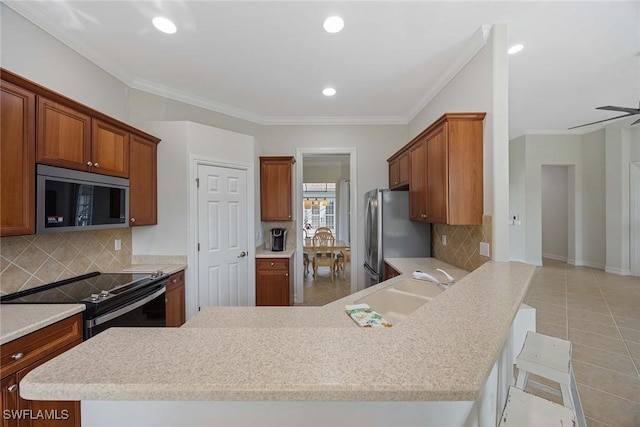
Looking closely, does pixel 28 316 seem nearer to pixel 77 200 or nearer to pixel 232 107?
pixel 77 200

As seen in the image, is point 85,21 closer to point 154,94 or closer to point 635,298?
point 154,94

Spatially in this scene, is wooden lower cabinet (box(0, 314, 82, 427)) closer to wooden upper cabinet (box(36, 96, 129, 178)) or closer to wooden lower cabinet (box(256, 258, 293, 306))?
wooden upper cabinet (box(36, 96, 129, 178))

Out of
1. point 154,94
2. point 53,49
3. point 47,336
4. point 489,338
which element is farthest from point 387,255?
point 53,49

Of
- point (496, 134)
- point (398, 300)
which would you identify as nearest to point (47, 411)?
point (398, 300)

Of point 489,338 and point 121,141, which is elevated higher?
point 121,141

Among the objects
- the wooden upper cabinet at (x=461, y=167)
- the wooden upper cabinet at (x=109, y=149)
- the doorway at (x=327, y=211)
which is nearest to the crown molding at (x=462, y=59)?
the wooden upper cabinet at (x=461, y=167)

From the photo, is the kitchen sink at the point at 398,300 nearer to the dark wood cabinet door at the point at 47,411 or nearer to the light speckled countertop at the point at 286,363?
the light speckled countertop at the point at 286,363

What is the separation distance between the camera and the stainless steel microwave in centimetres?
167

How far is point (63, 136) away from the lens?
1811 mm

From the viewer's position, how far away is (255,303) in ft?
11.3

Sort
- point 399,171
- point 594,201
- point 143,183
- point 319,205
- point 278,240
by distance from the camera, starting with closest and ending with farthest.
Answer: point 143,183
point 399,171
point 278,240
point 594,201
point 319,205

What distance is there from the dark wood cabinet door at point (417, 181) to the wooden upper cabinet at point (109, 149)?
9.47ft

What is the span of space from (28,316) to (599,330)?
4.89 m

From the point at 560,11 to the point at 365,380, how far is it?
2.92m
